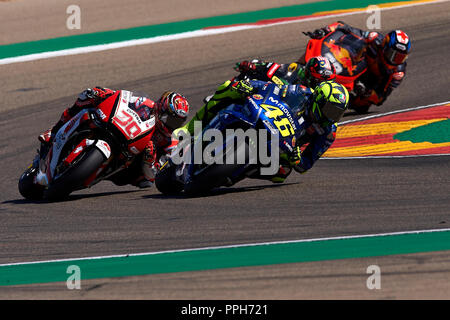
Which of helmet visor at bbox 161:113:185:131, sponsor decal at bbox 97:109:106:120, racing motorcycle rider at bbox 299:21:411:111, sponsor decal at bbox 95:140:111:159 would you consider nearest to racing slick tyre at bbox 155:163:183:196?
helmet visor at bbox 161:113:185:131

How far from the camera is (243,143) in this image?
10.3m

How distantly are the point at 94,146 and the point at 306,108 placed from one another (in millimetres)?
2309

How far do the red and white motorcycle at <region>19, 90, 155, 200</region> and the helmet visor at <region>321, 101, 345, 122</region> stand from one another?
1.97 m

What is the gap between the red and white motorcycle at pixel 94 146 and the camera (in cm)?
1084

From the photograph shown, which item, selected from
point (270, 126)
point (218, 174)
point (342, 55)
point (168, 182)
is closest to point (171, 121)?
point (168, 182)

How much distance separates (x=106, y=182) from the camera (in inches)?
521

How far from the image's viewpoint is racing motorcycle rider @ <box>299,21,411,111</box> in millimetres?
15930

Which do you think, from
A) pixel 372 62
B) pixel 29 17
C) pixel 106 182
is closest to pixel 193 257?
→ pixel 106 182

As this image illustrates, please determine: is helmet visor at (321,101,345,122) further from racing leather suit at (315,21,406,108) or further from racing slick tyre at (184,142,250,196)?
racing leather suit at (315,21,406,108)

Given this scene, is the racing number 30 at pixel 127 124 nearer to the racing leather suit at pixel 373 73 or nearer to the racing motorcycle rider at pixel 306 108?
the racing motorcycle rider at pixel 306 108

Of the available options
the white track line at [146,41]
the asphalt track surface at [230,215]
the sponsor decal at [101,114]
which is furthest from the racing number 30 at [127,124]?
the white track line at [146,41]

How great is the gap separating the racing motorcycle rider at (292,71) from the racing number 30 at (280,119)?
1120 mm

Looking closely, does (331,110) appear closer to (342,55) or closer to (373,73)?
(342,55)

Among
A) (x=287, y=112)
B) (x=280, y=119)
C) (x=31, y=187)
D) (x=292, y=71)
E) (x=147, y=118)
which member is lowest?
(x=31, y=187)
